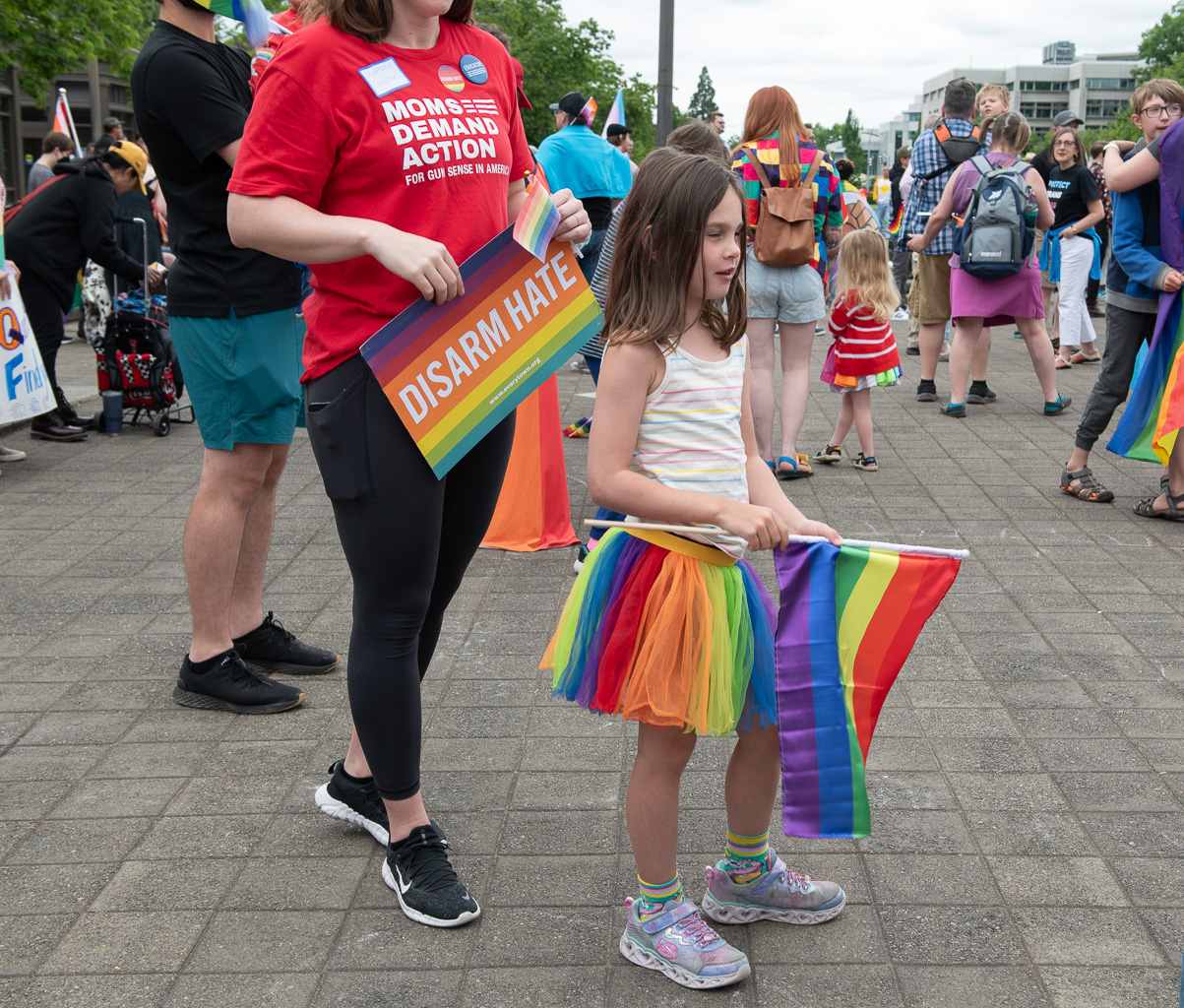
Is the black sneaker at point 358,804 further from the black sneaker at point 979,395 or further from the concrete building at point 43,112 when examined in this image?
the concrete building at point 43,112

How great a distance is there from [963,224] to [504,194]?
256 inches

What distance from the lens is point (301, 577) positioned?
499 cm

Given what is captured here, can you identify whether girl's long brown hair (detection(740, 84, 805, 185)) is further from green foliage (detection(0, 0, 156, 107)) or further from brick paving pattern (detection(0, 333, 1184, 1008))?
green foliage (detection(0, 0, 156, 107))

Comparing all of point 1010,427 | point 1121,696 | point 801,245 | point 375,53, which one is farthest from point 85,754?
point 1010,427

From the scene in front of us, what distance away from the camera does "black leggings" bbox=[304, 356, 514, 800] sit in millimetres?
2400

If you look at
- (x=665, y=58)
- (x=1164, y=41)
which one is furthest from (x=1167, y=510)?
(x=1164, y=41)

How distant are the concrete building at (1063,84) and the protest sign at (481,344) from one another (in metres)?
167

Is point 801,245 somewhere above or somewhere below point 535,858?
above

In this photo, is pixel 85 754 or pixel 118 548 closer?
pixel 85 754

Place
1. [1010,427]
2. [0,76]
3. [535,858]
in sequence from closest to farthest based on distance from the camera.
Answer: [535,858] → [1010,427] → [0,76]

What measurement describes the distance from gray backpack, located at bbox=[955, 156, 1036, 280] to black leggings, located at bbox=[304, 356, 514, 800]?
6.22m

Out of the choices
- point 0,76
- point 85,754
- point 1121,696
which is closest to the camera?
point 85,754

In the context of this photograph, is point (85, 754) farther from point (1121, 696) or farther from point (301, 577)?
point (1121, 696)

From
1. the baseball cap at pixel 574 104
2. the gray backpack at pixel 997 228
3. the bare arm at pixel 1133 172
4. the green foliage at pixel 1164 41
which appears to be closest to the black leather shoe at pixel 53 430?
the baseball cap at pixel 574 104
